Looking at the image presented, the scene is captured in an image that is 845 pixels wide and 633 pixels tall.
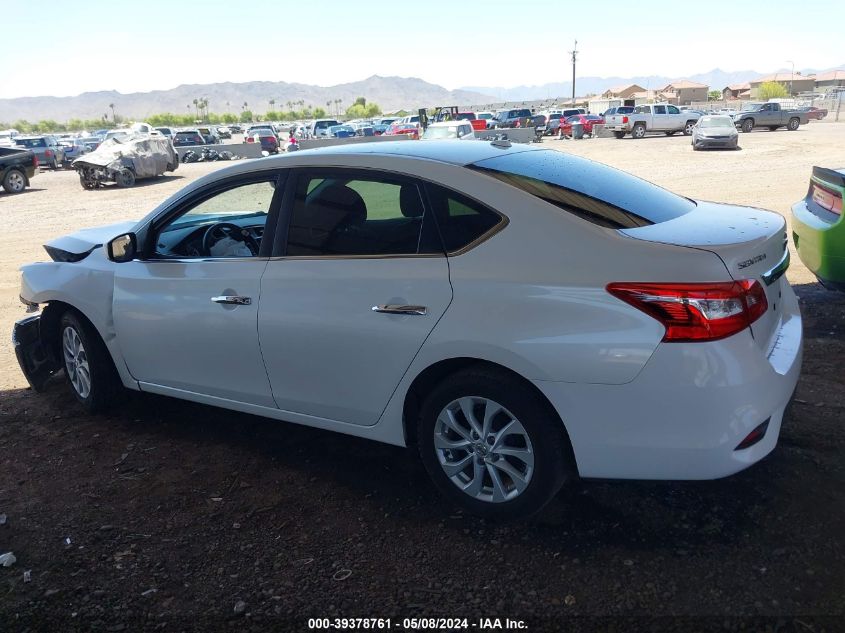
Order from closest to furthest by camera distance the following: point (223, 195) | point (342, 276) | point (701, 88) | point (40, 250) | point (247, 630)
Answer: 1. point (247, 630)
2. point (342, 276)
3. point (223, 195)
4. point (40, 250)
5. point (701, 88)

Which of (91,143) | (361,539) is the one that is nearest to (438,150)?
(361,539)

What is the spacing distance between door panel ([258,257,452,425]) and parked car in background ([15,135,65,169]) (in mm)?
37722

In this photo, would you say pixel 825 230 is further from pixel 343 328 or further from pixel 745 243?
pixel 343 328

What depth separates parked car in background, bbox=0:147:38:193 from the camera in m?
22.9

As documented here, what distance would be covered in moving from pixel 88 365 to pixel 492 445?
2.94 meters

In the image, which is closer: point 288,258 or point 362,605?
point 362,605

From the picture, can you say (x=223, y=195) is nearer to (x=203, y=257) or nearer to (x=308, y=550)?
(x=203, y=257)

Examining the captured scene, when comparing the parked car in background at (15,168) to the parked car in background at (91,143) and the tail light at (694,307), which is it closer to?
the parked car in background at (91,143)

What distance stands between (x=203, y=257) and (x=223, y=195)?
0.39 meters

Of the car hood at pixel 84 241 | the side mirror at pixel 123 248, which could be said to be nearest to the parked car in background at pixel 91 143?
the car hood at pixel 84 241

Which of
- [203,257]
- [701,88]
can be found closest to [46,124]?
[701,88]

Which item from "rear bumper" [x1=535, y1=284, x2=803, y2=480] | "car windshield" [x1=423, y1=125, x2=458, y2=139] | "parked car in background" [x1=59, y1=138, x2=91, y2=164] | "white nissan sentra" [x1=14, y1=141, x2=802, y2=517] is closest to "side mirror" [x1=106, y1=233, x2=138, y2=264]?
"white nissan sentra" [x1=14, y1=141, x2=802, y2=517]

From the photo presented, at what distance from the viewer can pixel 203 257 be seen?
4305mm

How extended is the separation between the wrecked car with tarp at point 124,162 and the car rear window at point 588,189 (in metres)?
23.5
